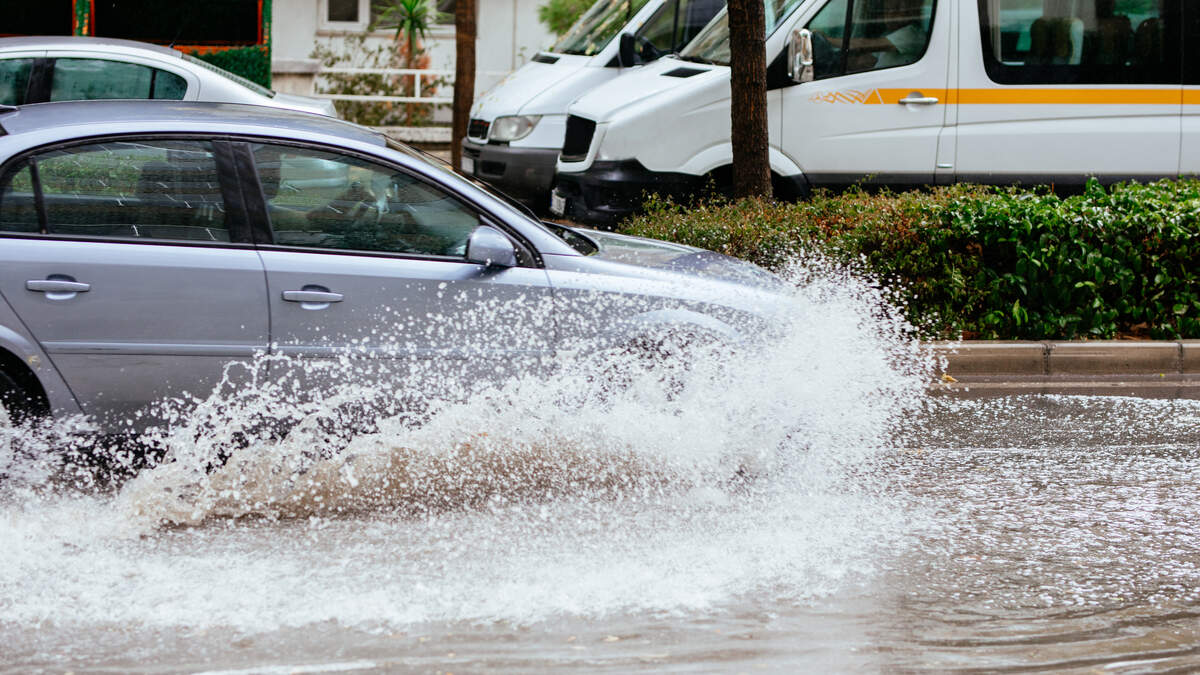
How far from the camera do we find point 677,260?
19.9 feet

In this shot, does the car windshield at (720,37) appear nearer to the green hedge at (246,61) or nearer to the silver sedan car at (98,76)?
the silver sedan car at (98,76)

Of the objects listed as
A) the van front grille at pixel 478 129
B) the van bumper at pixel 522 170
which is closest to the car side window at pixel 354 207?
the van bumper at pixel 522 170

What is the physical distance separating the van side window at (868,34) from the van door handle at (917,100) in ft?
0.87

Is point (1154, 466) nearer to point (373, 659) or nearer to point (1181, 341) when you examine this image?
point (1181, 341)

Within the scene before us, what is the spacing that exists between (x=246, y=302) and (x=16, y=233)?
0.90m

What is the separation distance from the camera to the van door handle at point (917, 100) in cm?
1071

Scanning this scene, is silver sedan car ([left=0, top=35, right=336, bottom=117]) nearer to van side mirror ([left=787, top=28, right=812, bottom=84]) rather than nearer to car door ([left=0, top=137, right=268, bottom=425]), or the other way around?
van side mirror ([left=787, top=28, right=812, bottom=84])

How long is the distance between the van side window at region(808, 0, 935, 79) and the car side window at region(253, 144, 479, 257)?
228 inches

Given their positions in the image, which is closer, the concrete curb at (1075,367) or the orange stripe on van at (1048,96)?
the concrete curb at (1075,367)

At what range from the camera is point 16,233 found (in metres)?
5.13

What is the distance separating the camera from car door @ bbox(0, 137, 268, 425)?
5.09 metres

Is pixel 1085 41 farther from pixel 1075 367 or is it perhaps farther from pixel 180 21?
pixel 180 21

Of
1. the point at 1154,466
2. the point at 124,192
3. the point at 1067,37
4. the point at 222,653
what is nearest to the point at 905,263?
the point at 1154,466

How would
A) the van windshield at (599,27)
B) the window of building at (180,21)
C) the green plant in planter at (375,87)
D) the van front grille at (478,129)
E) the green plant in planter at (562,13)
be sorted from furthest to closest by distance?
the green plant in planter at (562,13) < the green plant in planter at (375,87) < the window of building at (180,21) < the van windshield at (599,27) < the van front grille at (478,129)
